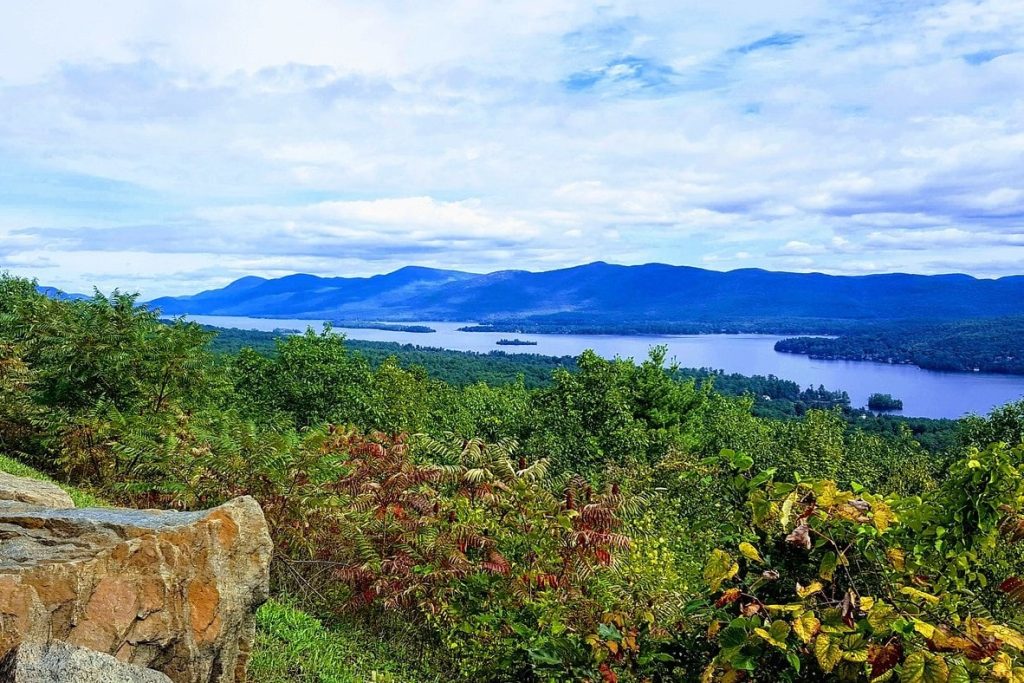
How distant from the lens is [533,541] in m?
7.60

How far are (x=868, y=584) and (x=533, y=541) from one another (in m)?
4.01

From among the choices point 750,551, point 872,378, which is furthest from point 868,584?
point 872,378

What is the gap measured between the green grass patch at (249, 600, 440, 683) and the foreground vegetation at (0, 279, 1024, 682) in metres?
0.03

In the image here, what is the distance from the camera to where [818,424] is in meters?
21.8

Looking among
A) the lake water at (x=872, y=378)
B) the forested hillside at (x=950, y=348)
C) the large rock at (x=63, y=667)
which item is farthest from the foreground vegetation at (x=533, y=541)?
the forested hillside at (x=950, y=348)

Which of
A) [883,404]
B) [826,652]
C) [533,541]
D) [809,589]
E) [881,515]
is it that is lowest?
[883,404]

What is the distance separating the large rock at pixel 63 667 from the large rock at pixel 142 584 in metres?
0.69

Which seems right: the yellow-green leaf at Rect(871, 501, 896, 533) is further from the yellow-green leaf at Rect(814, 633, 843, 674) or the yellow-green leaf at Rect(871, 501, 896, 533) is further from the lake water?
the lake water

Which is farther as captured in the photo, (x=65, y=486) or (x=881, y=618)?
(x=65, y=486)

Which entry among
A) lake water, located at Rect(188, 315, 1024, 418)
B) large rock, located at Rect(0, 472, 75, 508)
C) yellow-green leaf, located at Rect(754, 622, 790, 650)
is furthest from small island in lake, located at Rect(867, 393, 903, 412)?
yellow-green leaf, located at Rect(754, 622, 790, 650)

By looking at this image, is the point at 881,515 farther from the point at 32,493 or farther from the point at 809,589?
the point at 32,493

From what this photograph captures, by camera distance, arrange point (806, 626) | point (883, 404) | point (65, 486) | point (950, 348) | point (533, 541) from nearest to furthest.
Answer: point (806, 626) → point (533, 541) → point (65, 486) → point (883, 404) → point (950, 348)

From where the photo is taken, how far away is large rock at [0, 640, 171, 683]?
11.9ft

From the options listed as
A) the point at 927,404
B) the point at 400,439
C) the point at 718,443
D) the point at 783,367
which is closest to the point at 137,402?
the point at 400,439
